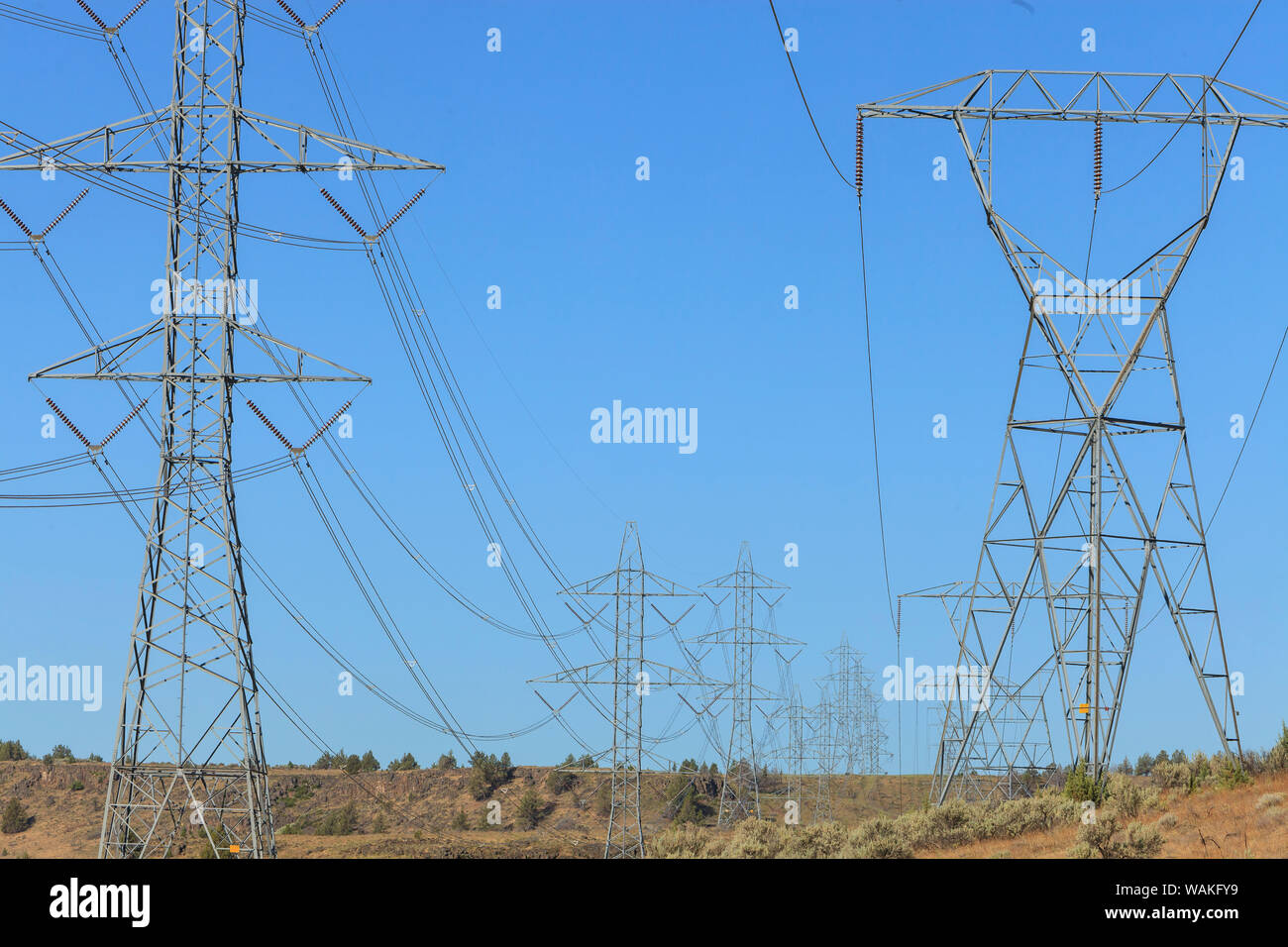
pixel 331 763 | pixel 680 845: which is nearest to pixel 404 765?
pixel 331 763

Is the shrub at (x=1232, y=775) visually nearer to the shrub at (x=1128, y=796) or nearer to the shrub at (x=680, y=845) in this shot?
the shrub at (x=1128, y=796)

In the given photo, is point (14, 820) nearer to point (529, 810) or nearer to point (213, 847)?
point (529, 810)

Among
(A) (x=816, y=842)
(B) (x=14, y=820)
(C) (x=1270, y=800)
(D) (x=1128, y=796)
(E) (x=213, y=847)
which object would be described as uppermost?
(C) (x=1270, y=800)

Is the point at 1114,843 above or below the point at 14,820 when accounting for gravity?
above

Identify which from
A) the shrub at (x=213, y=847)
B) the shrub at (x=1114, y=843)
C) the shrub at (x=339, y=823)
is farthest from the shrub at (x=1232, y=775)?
the shrub at (x=339, y=823)

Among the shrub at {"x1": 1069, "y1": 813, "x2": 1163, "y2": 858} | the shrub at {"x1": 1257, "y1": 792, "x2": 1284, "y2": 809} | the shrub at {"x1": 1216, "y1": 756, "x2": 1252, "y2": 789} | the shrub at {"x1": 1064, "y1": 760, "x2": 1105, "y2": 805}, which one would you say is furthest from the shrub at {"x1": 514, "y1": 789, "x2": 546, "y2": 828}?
the shrub at {"x1": 1069, "y1": 813, "x2": 1163, "y2": 858}

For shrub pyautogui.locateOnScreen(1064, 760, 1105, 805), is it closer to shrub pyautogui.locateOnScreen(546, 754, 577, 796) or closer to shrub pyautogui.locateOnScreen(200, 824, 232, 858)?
shrub pyautogui.locateOnScreen(200, 824, 232, 858)

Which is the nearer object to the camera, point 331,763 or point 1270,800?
point 1270,800
